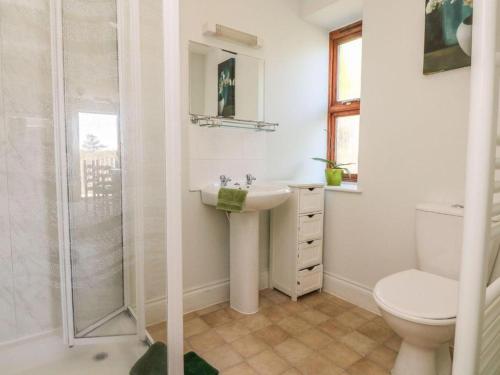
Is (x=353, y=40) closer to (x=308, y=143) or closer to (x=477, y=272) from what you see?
(x=308, y=143)

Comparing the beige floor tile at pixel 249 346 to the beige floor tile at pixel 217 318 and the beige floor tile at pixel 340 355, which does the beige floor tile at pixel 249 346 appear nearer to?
the beige floor tile at pixel 217 318

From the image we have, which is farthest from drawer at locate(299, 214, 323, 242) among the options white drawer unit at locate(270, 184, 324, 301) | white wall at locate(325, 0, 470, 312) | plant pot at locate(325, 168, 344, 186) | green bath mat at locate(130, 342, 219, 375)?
green bath mat at locate(130, 342, 219, 375)

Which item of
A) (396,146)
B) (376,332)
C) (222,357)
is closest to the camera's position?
(222,357)

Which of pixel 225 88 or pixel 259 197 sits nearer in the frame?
pixel 259 197

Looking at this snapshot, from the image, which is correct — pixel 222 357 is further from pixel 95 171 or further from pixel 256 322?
pixel 95 171

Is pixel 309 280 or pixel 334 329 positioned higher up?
pixel 309 280

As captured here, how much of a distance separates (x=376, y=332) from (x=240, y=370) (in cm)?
92

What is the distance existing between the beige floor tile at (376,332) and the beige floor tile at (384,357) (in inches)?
3.2

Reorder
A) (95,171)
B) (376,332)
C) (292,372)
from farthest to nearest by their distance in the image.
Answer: (376,332) → (292,372) → (95,171)

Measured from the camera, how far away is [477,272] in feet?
1.89

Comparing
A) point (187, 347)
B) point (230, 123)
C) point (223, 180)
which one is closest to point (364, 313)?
point (187, 347)

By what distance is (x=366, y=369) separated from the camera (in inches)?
63.3

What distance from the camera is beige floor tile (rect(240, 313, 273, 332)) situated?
2.00 m

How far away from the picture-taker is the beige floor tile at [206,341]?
1779mm
